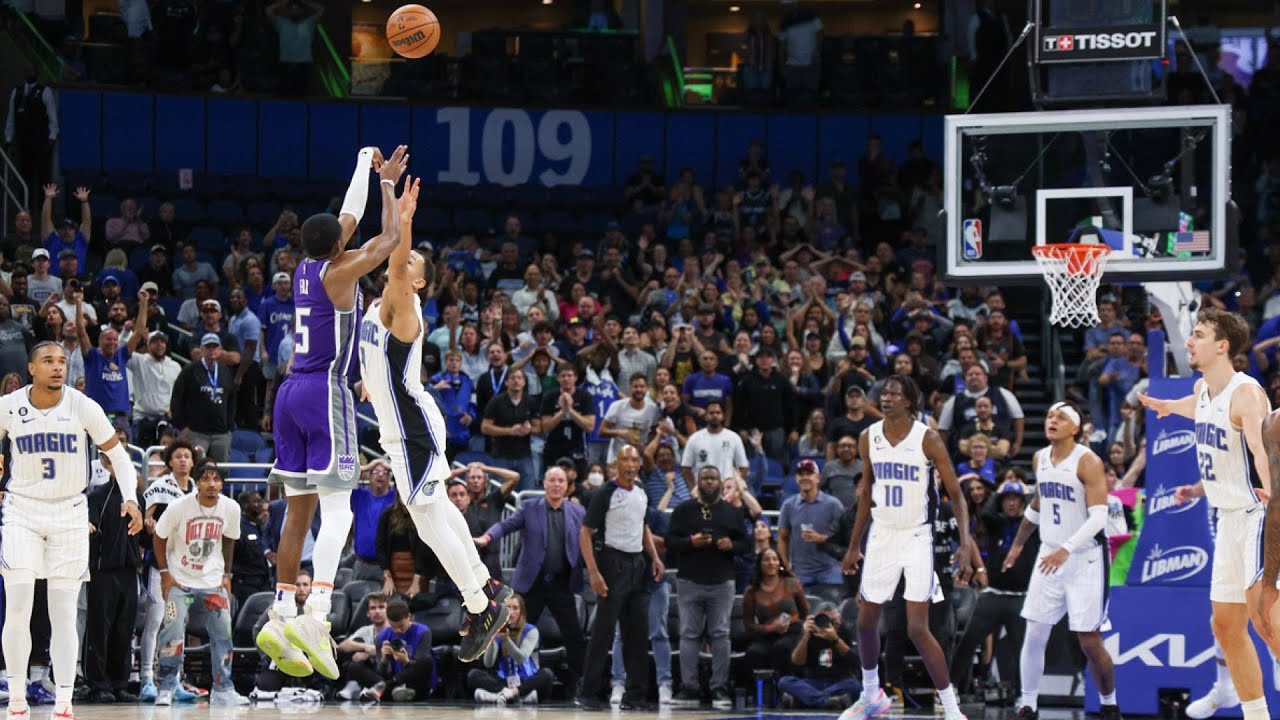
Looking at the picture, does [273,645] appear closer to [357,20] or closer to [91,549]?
[91,549]

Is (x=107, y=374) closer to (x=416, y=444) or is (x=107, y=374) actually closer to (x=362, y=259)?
(x=416, y=444)

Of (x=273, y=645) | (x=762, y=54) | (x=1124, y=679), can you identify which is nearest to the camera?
(x=273, y=645)

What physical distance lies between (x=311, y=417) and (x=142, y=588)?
6.51 m

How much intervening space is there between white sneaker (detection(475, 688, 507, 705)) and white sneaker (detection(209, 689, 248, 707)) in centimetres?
188

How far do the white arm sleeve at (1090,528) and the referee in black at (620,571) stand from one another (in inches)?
145

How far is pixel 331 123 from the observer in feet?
79.3

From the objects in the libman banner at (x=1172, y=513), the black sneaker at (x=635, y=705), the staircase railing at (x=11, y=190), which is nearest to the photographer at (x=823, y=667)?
the black sneaker at (x=635, y=705)

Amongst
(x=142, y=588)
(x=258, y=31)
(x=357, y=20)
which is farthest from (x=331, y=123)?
(x=142, y=588)

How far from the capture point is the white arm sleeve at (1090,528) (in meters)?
12.0

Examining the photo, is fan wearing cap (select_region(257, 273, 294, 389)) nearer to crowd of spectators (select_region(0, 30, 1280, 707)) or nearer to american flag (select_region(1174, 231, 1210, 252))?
crowd of spectators (select_region(0, 30, 1280, 707))

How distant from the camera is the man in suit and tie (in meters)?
14.6

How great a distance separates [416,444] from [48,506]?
2758mm

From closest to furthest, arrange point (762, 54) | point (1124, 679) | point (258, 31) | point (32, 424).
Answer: point (32, 424), point (1124, 679), point (258, 31), point (762, 54)

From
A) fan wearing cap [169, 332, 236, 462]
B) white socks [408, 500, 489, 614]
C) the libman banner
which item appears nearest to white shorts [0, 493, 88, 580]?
white socks [408, 500, 489, 614]
